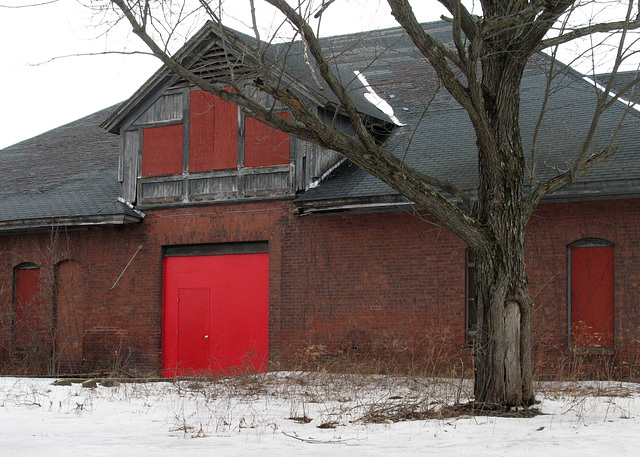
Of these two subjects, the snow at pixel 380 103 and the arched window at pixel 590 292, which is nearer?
the arched window at pixel 590 292

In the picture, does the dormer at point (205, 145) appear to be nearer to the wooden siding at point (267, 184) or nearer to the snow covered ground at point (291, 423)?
the wooden siding at point (267, 184)

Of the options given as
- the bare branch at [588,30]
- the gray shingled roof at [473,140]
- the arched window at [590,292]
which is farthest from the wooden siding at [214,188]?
the bare branch at [588,30]

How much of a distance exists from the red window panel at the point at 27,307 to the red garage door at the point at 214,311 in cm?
330

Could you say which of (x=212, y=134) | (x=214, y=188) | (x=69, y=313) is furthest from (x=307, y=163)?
(x=69, y=313)

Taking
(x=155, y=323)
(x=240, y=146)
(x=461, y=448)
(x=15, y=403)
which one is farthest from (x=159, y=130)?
(x=461, y=448)

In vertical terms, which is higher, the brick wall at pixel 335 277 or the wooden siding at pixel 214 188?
the wooden siding at pixel 214 188

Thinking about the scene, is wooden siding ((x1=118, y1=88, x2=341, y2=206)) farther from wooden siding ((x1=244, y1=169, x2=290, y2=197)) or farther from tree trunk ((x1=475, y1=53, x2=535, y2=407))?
tree trunk ((x1=475, y1=53, x2=535, y2=407))

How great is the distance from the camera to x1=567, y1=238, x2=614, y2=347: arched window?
1364 centimetres

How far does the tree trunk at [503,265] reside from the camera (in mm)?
8977

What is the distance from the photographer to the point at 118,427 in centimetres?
866

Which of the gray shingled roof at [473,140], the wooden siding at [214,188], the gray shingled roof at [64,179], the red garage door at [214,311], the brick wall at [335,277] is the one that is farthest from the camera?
the gray shingled roof at [64,179]

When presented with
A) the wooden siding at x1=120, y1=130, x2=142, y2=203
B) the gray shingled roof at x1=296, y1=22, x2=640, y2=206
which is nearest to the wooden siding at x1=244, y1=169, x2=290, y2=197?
the gray shingled roof at x1=296, y1=22, x2=640, y2=206

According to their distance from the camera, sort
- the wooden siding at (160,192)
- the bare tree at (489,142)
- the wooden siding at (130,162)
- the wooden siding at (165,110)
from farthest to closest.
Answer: the wooden siding at (130,162), the wooden siding at (165,110), the wooden siding at (160,192), the bare tree at (489,142)

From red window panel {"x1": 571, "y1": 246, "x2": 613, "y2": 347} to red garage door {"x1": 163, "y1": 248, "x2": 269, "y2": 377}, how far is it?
6.10 m
